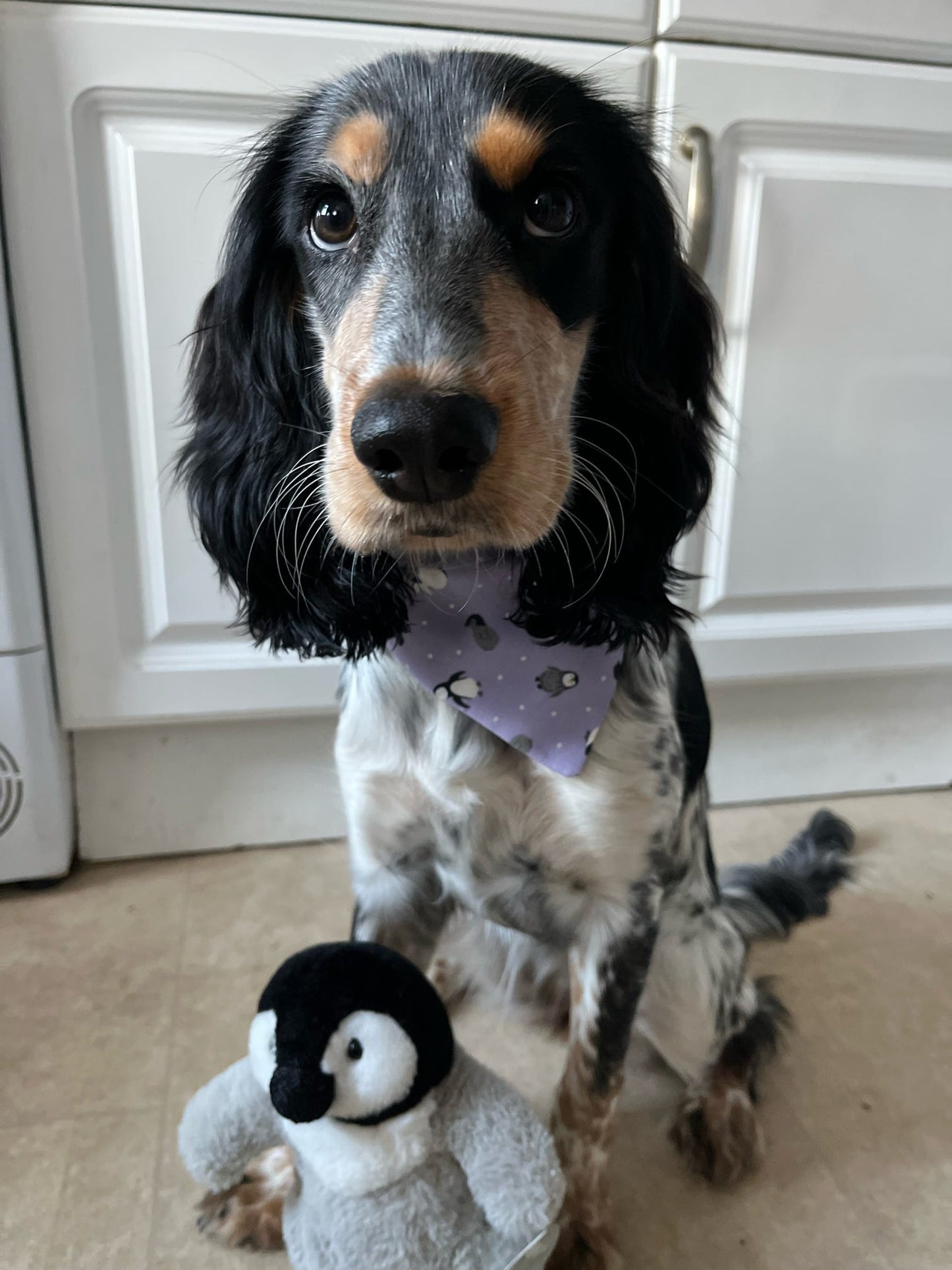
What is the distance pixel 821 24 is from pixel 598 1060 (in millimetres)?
1369

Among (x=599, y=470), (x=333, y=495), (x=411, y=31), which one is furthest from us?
(x=411, y=31)

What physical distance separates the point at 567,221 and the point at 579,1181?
0.92 m

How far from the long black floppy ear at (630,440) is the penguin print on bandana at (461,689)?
0.26ft

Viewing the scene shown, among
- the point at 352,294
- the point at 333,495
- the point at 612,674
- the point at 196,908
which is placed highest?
the point at 352,294

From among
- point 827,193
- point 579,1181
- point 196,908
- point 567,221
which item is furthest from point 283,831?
point 827,193

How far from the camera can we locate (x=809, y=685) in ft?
5.60

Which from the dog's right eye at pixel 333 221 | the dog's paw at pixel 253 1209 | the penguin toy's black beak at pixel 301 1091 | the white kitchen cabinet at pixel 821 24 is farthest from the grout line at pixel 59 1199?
the white kitchen cabinet at pixel 821 24

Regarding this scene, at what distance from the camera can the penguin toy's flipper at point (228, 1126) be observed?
0.78 m

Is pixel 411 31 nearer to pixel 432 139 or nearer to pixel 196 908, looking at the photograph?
pixel 432 139

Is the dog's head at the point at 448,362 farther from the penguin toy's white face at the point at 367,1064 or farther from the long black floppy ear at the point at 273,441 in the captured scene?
the penguin toy's white face at the point at 367,1064

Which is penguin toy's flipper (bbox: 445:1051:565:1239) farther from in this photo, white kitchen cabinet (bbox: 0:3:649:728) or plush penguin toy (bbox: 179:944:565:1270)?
white kitchen cabinet (bbox: 0:3:649:728)

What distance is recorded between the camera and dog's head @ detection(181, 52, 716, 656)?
668mm

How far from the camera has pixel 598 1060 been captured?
0.94 meters

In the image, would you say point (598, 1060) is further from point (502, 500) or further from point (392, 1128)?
point (502, 500)
